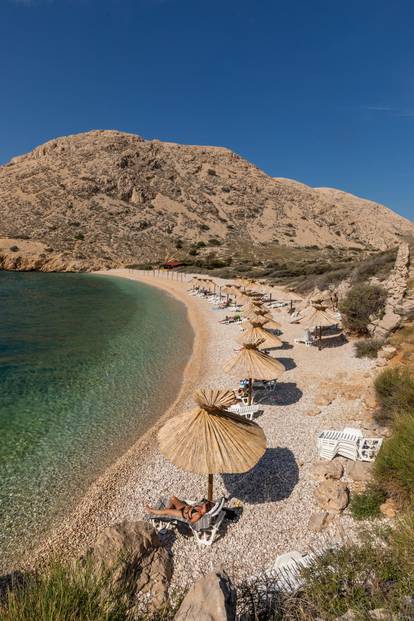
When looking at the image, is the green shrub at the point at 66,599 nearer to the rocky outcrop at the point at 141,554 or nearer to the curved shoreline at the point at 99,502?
the curved shoreline at the point at 99,502

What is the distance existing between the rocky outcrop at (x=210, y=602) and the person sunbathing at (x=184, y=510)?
314 centimetres

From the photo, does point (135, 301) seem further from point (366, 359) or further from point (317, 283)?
point (366, 359)

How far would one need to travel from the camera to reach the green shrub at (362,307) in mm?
15422

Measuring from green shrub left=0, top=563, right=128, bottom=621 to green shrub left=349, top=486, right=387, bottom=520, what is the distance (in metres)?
4.72

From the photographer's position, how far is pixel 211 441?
20.1ft

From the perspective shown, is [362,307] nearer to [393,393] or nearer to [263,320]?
[263,320]

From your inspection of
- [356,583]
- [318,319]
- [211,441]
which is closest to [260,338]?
[318,319]

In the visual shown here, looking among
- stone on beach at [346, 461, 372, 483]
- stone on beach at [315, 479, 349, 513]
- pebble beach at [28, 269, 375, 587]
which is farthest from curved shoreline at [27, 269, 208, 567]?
stone on beach at [346, 461, 372, 483]

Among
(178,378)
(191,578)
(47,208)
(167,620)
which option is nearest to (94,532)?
(191,578)

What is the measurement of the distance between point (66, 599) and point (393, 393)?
8.43 metres

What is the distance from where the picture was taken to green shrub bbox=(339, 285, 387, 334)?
15422 millimetres

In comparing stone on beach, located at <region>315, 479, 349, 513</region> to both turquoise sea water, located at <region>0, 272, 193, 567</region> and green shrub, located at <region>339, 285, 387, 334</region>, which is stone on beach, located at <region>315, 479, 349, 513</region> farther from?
green shrub, located at <region>339, 285, 387, 334</region>

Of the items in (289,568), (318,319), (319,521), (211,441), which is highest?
(318,319)

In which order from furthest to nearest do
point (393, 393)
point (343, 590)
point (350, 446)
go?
point (393, 393) < point (350, 446) < point (343, 590)
